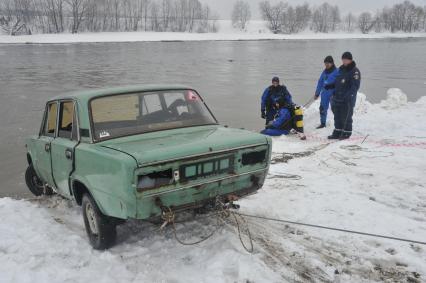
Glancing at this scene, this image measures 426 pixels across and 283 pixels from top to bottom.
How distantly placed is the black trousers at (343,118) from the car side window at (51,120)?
252 inches

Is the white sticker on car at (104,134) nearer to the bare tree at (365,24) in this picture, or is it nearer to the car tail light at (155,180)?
the car tail light at (155,180)

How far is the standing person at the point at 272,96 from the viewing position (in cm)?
1024

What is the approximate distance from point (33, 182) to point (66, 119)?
2102 mm

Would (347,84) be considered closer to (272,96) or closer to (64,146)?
(272,96)

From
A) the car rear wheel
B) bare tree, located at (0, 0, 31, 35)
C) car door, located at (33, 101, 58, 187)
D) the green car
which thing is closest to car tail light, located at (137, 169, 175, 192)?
the green car

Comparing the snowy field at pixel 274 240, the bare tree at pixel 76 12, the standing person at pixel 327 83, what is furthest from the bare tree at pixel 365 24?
the snowy field at pixel 274 240

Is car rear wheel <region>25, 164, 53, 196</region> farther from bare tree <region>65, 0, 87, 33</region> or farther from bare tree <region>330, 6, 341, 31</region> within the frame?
bare tree <region>330, 6, 341, 31</region>

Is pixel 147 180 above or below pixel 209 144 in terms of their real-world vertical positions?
below

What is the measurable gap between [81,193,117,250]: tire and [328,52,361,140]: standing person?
21.8 feet

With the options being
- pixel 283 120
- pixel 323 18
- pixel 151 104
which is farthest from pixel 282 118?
pixel 323 18

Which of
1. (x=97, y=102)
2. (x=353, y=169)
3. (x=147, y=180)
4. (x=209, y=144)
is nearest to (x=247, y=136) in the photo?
(x=209, y=144)

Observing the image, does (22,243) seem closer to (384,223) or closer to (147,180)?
(147,180)

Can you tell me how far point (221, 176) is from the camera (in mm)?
4074

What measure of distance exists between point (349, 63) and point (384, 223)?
5318 millimetres
